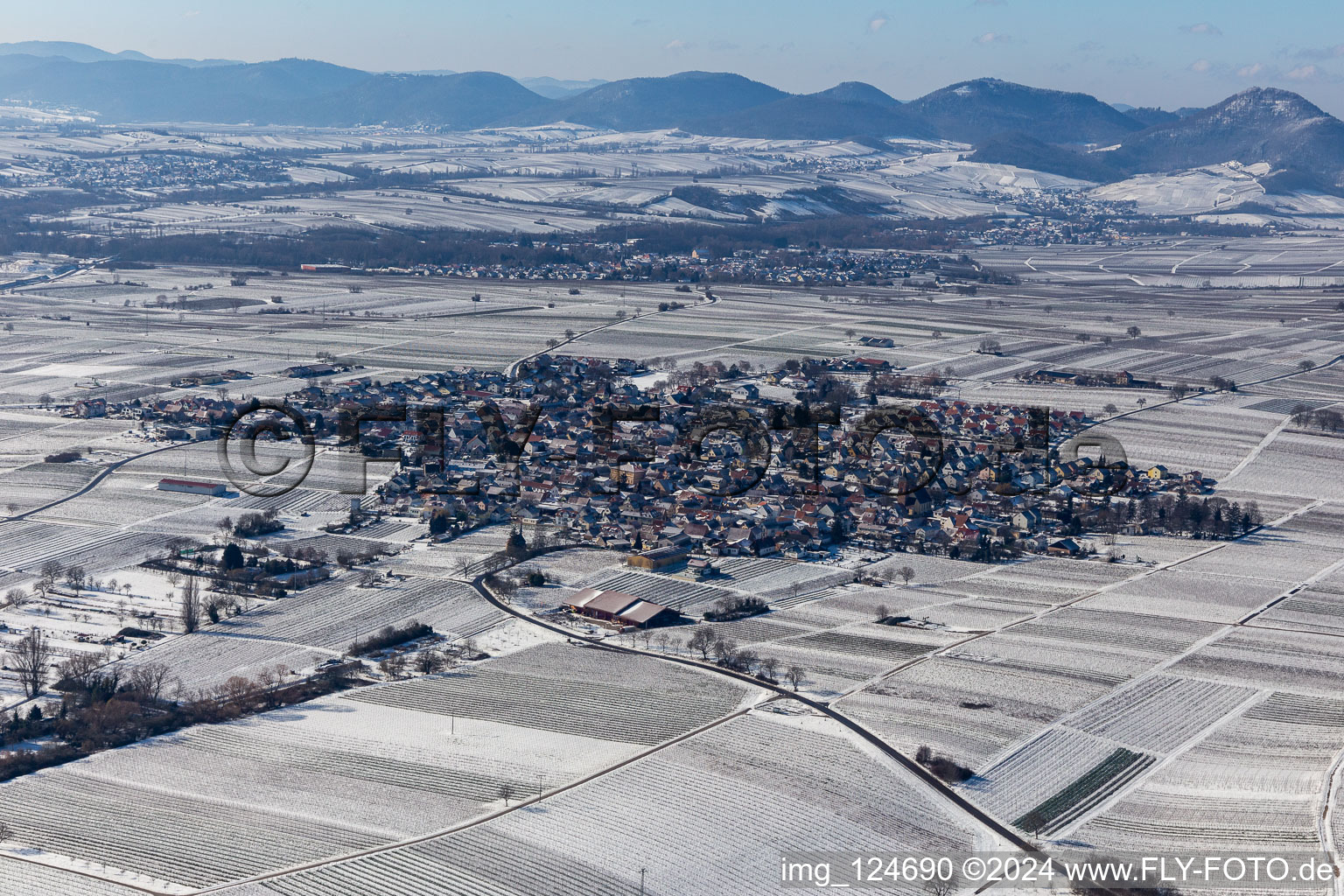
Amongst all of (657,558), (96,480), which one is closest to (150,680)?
(657,558)

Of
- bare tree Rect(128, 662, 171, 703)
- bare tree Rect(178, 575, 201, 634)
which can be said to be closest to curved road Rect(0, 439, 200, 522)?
bare tree Rect(178, 575, 201, 634)

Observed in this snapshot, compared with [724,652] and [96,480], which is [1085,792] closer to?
[724,652]

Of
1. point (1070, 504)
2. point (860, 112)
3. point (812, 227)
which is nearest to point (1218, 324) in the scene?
point (1070, 504)

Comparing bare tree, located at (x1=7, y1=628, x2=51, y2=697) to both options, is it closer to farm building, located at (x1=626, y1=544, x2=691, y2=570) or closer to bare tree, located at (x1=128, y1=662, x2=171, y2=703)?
bare tree, located at (x1=128, y1=662, x2=171, y2=703)

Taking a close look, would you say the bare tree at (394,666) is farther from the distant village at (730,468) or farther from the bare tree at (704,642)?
the distant village at (730,468)

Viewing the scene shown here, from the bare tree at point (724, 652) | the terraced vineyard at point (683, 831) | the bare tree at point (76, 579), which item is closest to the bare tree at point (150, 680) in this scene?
the bare tree at point (76, 579)
